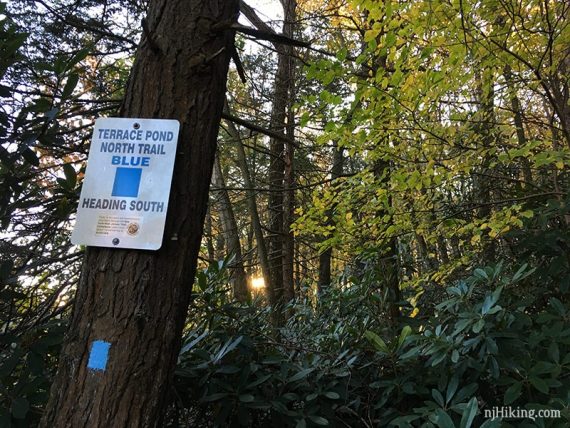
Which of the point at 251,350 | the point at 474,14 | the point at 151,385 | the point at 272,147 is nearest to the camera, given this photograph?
the point at 151,385

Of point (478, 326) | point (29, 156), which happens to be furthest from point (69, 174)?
point (478, 326)

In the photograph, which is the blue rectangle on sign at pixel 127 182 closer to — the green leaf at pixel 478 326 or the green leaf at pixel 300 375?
the green leaf at pixel 300 375

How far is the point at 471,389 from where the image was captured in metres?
1.68

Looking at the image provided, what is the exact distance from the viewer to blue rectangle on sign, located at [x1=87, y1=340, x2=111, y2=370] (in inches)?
47.3

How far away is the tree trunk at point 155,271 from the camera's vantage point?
1189 mm

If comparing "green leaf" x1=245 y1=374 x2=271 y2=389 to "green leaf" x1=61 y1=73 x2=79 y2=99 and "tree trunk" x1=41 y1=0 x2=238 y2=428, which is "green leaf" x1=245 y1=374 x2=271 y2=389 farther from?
"green leaf" x1=61 y1=73 x2=79 y2=99

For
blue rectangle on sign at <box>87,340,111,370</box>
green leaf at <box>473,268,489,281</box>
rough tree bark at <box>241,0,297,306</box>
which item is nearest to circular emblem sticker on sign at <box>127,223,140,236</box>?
blue rectangle on sign at <box>87,340,111,370</box>

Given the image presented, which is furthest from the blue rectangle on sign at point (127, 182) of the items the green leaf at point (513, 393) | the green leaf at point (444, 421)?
the green leaf at point (513, 393)

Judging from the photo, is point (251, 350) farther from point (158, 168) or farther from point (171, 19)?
point (171, 19)

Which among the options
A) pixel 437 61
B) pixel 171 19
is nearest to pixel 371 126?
pixel 437 61

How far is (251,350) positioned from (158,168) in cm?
118
